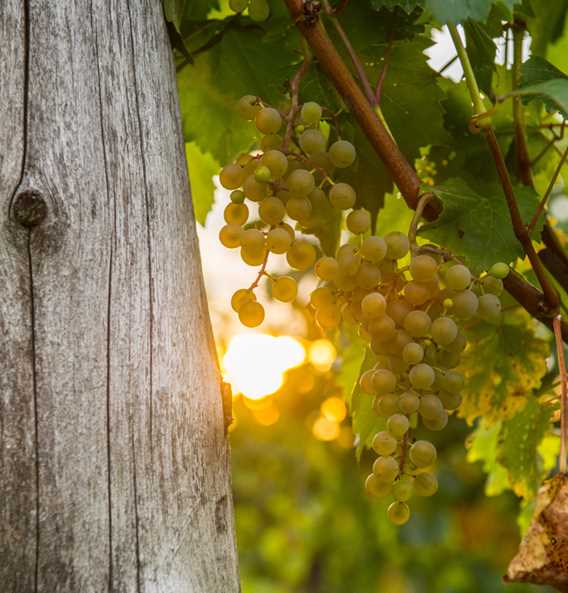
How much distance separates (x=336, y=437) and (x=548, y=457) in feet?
13.8

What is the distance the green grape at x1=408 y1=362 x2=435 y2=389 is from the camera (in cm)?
94

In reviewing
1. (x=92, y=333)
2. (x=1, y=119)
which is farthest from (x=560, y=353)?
(x=1, y=119)

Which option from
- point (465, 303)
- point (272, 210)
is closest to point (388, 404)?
→ point (465, 303)

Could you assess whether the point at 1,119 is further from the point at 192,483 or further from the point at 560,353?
the point at 560,353

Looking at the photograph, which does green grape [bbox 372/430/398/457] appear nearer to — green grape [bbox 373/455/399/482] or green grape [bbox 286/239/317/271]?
green grape [bbox 373/455/399/482]

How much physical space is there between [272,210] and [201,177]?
1.70ft

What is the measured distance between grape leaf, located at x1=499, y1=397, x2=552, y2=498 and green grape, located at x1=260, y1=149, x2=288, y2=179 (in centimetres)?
61

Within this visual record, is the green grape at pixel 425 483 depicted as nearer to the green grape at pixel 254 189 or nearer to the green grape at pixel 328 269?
the green grape at pixel 328 269

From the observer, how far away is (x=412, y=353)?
932 millimetres

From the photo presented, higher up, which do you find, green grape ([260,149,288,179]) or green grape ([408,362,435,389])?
green grape ([260,149,288,179])

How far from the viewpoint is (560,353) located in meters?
1.00

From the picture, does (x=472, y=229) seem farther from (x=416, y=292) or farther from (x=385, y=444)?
(x=385, y=444)

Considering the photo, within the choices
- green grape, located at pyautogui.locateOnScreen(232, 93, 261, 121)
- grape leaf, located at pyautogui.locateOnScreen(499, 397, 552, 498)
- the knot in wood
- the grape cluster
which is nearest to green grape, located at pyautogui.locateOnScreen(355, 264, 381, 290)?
the grape cluster

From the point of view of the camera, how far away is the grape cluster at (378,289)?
3.10 feet
